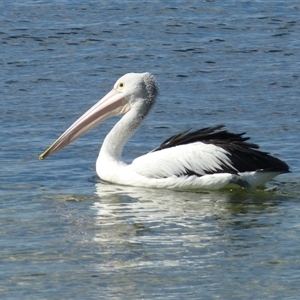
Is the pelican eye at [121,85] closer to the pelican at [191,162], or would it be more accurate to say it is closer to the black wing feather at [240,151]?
the pelican at [191,162]

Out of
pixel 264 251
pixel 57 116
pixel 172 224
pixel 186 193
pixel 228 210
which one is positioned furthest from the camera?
pixel 57 116

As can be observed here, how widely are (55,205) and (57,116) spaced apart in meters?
2.85

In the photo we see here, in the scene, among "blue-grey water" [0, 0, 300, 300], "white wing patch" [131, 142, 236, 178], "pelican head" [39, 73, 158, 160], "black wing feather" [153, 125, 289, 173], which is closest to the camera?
"blue-grey water" [0, 0, 300, 300]

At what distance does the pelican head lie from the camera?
33.8ft

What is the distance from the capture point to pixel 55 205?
29.4ft

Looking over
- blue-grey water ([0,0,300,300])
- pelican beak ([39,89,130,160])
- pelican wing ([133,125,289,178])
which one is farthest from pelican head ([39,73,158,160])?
pelican wing ([133,125,289,178])

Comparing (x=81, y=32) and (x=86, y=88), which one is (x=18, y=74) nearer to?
(x=86, y=88)

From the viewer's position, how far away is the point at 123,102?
10.4m

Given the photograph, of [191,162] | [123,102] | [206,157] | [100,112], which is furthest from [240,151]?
[100,112]

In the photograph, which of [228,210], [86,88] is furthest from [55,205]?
[86,88]

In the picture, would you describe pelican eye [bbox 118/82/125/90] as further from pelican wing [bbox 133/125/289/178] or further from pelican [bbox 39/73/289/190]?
pelican wing [bbox 133/125/289/178]

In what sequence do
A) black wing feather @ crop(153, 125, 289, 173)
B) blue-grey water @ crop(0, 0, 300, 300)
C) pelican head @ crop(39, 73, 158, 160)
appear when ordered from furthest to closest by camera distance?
pelican head @ crop(39, 73, 158, 160) < black wing feather @ crop(153, 125, 289, 173) < blue-grey water @ crop(0, 0, 300, 300)

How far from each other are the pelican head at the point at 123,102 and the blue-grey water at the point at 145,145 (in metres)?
0.29

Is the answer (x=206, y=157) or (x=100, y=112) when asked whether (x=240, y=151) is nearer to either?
(x=206, y=157)
